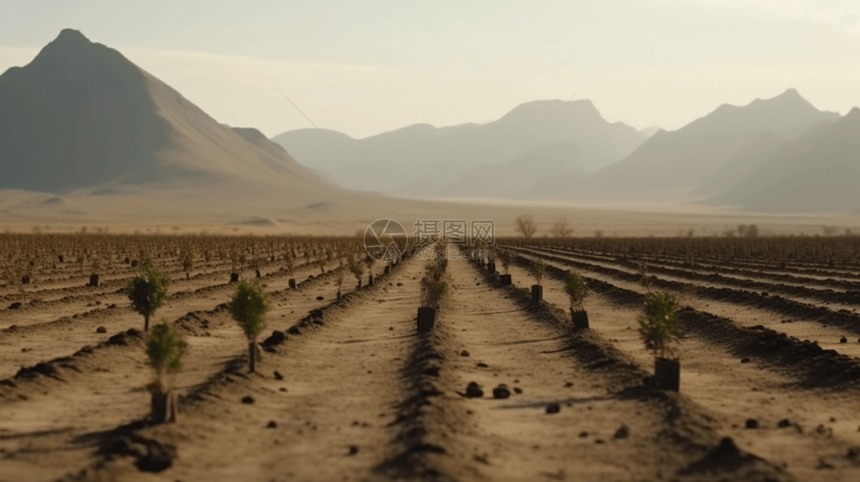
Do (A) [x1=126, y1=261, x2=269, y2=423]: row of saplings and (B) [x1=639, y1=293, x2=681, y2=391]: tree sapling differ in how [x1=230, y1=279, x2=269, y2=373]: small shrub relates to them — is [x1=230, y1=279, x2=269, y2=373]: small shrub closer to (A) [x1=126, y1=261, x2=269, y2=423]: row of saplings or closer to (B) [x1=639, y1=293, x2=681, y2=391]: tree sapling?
(A) [x1=126, y1=261, x2=269, y2=423]: row of saplings

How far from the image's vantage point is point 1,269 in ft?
113

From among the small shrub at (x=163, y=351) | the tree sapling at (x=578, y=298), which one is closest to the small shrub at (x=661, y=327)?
the tree sapling at (x=578, y=298)

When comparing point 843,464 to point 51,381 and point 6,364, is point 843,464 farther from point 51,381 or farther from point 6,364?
point 6,364

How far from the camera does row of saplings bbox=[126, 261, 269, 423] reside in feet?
29.3

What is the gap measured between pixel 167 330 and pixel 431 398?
3.11 metres

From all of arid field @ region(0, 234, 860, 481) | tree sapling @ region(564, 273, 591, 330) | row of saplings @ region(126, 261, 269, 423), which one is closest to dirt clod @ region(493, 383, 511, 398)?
arid field @ region(0, 234, 860, 481)

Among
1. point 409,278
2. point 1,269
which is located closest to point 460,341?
point 409,278

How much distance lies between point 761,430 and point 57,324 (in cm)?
1443

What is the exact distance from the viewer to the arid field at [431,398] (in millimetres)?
7723

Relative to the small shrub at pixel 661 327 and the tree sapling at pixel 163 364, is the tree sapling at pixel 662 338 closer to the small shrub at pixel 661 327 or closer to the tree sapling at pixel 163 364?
the small shrub at pixel 661 327

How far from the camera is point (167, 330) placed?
948 cm

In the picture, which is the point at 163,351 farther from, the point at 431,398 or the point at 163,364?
the point at 431,398

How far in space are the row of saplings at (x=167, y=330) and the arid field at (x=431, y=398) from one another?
0.23 meters

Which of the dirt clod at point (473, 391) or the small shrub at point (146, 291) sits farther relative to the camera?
the small shrub at point (146, 291)
